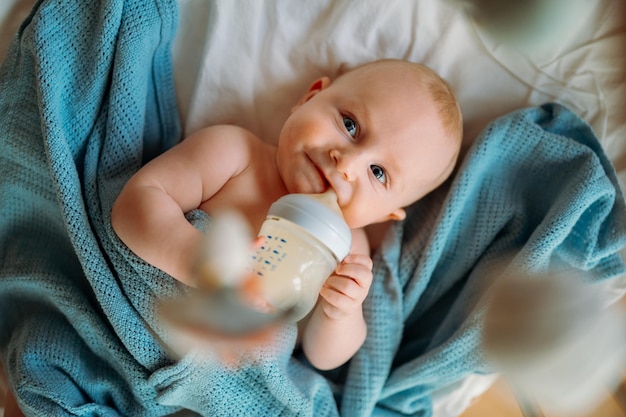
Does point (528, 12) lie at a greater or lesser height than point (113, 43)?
greater

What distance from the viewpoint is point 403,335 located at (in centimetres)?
102

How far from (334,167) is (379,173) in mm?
79

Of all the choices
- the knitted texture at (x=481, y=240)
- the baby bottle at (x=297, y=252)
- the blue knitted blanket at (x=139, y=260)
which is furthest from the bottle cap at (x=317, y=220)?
the knitted texture at (x=481, y=240)

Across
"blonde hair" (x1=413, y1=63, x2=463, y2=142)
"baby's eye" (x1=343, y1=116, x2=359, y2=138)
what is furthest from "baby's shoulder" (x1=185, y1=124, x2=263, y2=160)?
"blonde hair" (x1=413, y1=63, x2=463, y2=142)

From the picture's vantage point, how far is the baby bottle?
0.50 meters

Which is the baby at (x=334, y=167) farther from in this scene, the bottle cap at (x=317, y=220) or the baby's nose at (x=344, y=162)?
the bottle cap at (x=317, y=220)

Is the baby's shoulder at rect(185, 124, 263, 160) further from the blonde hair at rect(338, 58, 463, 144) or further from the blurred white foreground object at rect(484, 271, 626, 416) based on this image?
the blurred white foreground object at rect(484, 271, 626, 416)

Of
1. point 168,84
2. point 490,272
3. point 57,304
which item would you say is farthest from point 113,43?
point 490,272

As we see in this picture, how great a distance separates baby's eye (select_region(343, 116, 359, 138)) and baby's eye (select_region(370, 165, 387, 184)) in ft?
0.16

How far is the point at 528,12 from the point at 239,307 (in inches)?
19.3

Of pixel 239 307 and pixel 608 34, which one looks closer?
pixel 239 307

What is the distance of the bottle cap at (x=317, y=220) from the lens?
59cm

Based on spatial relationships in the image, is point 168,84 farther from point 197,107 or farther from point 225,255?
point 225,255

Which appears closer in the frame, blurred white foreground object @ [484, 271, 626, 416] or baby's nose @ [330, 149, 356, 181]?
blurred white foreground object @ [484, 271, 626, 416]
